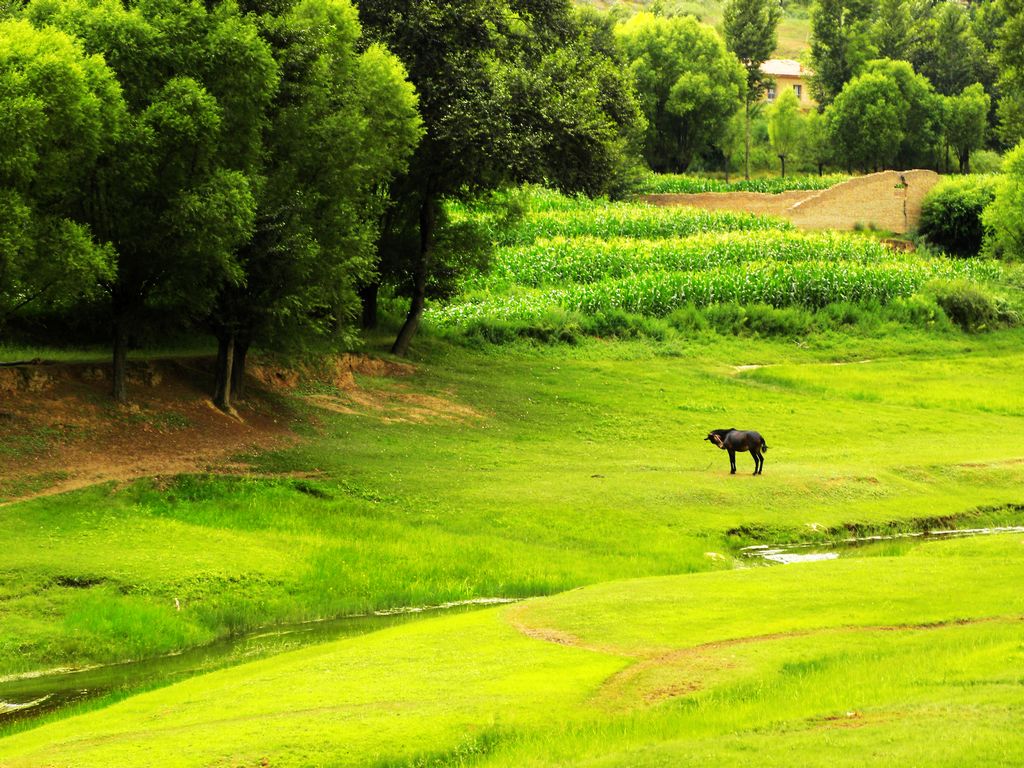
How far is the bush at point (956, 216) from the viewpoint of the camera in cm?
8856

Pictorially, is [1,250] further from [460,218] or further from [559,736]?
[460,218]

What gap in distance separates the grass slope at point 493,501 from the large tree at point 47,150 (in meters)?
4.54

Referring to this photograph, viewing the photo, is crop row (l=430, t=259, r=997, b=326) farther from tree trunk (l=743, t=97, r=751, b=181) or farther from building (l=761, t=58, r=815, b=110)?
building (l=761, t=58, r=815, b=110)

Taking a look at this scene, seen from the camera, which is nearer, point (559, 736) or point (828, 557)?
point (559, 736)

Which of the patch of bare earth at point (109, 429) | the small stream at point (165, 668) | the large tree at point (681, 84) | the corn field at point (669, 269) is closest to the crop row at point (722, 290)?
the corn field at point (669, 269)

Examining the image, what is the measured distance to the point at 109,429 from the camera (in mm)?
31281

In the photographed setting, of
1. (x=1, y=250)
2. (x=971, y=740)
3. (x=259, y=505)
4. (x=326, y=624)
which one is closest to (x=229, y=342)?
(x=259, y=505)

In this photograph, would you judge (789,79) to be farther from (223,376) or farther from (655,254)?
(223,376)

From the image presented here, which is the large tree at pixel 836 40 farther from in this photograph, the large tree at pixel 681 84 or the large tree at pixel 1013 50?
the large tree at pixel 1013 50

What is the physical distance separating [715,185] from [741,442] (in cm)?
6970

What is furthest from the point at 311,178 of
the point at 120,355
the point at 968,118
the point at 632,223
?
the point at 968,118

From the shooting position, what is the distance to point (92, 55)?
3033 cm

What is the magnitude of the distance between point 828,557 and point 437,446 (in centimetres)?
1113

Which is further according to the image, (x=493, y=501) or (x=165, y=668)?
(x=493, y=501)
